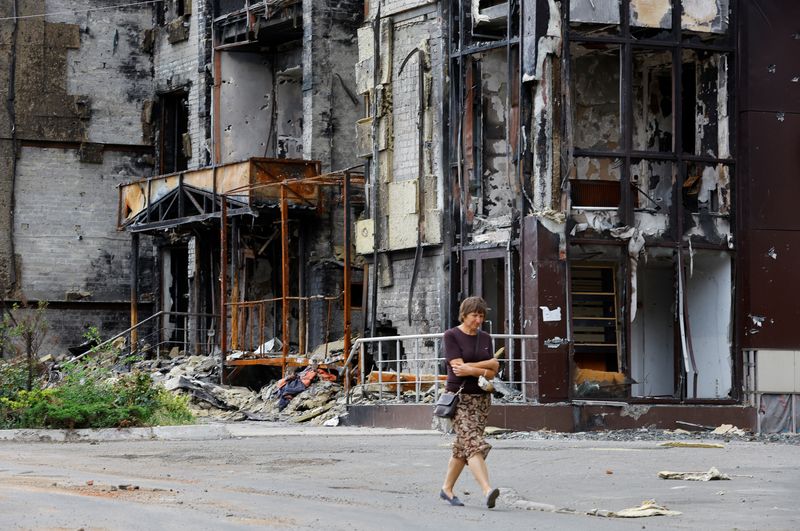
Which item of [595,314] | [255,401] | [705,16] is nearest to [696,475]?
[595,314]

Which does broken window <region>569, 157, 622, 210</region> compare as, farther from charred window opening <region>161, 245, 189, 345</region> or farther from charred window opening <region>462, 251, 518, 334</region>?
charred window opening <region>161, 245, 189, 345</region>

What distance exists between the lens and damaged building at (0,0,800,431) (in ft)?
77.8

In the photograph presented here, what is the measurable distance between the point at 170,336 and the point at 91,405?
52.8ft

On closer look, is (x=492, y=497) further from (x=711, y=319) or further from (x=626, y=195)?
(x=711, y=319)

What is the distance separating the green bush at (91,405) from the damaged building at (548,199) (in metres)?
3.72

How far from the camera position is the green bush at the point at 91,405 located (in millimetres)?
20656

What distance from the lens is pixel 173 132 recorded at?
38.7m

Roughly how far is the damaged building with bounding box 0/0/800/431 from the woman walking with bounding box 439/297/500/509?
32.6ft

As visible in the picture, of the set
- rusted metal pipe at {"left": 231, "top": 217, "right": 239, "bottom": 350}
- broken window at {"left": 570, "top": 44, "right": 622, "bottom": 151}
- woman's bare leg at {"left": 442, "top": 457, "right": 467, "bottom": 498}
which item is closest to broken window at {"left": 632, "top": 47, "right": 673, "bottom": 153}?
broken window at {"left": 570, "top": 44, "right": 622, "bottom": 151}

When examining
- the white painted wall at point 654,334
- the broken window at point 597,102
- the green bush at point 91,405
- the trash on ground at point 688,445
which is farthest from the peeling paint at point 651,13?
the green bush at point 91,405

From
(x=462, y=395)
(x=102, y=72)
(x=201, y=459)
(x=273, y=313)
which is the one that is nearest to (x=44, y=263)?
(x=102, y=72)

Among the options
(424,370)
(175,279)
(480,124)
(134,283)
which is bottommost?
(424,370)

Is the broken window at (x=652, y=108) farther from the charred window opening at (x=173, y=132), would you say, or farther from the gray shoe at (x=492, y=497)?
the charred window opening at (x=173, y=132)

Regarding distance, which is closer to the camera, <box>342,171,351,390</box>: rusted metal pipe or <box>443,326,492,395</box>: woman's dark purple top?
<box>443,326,492,395</box>: woman's dark purple top
